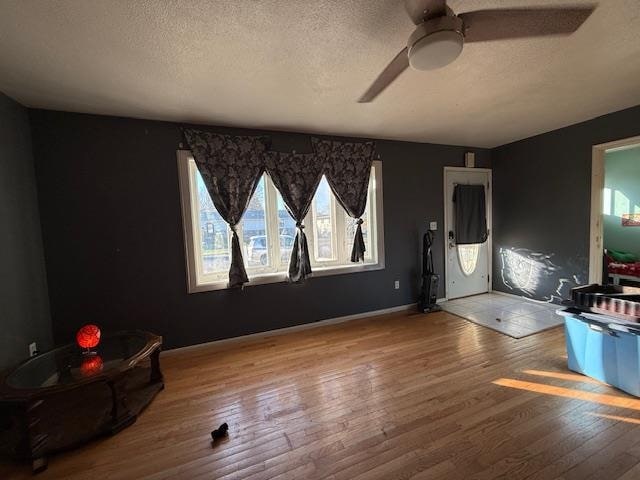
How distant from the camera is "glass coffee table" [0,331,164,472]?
57.8 inches

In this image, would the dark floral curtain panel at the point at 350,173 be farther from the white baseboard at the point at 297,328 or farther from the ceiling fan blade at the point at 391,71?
the ceiling fan blade at the point at 391,71

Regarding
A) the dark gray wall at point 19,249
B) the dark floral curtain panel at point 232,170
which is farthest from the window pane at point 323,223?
the dark gray wall at point 19,249

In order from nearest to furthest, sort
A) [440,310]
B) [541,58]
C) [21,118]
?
[541,58], [21,118], [440,310]

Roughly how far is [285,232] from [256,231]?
34 centimetres

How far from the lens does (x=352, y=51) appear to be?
5.45 feet

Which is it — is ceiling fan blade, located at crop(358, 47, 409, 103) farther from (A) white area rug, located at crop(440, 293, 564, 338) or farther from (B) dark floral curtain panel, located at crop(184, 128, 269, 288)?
(A) white area rug, located at crop(440, 293, 564, 338)

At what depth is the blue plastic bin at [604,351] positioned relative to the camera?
1.80m

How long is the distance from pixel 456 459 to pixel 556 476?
1.46 feet

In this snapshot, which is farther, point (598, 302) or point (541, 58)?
point (598, 302)

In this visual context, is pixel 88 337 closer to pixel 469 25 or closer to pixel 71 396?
pixel 71 396

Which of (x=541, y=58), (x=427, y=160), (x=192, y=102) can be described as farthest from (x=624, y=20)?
(x=192, y=102)

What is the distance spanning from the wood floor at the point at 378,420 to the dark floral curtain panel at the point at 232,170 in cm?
115

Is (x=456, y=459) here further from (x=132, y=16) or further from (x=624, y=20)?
(x=132, y=16)

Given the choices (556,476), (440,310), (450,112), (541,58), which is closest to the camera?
(556,476)
